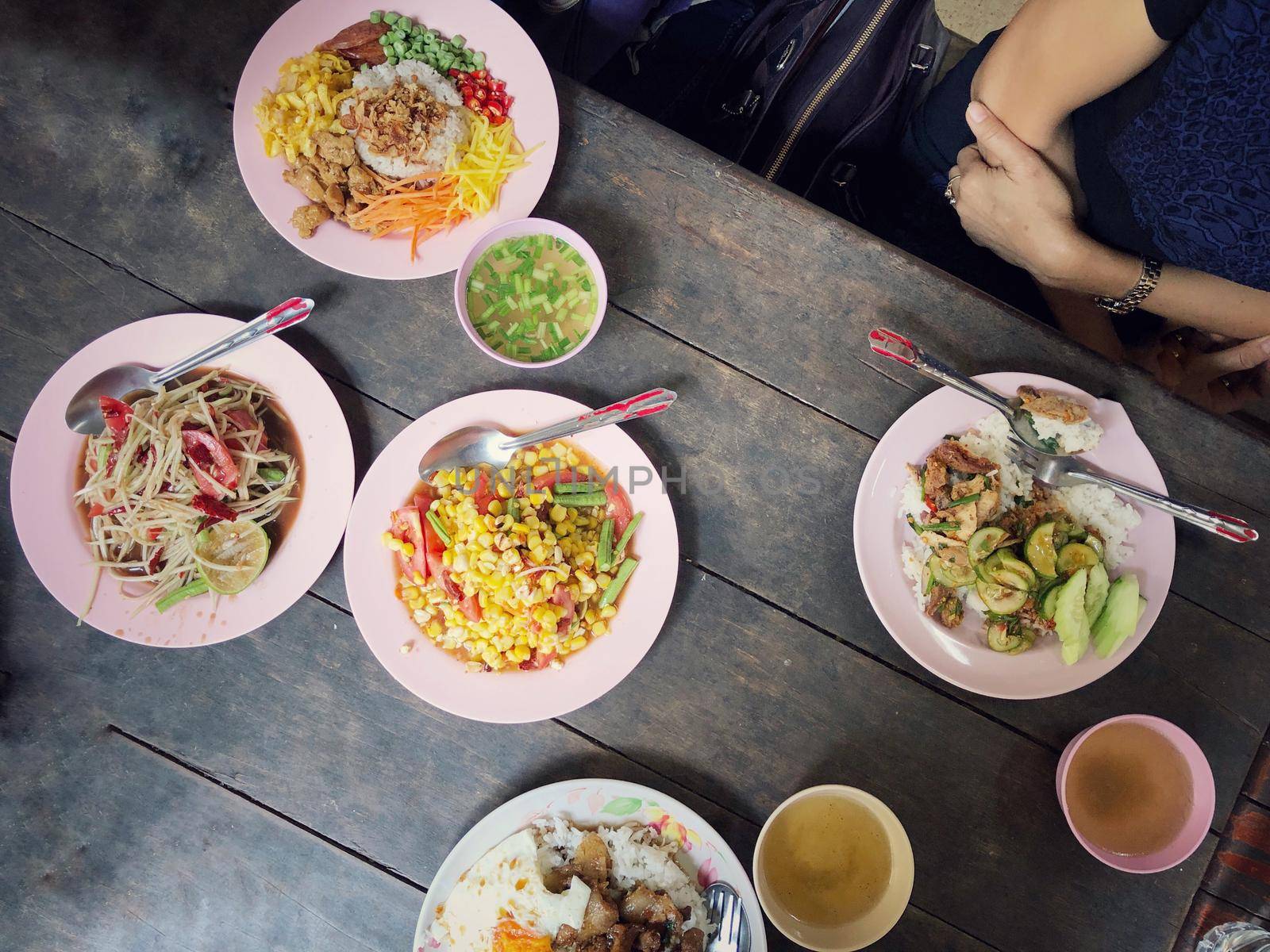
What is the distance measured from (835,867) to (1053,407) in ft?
4.00

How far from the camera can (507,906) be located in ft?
6.14

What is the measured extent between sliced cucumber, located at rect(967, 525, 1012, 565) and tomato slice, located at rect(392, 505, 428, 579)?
4.32 ft

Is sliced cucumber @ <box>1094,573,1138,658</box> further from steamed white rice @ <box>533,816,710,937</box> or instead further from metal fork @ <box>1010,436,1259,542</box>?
steamed white rice @ <box>533,816,710,937</box>

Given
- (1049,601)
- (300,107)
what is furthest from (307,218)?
(1049,601)

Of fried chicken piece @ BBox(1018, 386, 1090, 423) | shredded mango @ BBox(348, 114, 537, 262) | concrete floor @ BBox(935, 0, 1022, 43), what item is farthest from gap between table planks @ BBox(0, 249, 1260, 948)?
concrete floor @ BBox(935, 0, 1022, 43)

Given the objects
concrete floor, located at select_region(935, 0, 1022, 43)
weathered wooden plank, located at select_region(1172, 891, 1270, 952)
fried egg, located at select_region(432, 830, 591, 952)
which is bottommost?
fried egg, located at select_region(432, 830, 591, 952)

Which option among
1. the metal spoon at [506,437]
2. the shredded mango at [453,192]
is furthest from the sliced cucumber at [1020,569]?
the shredded mango at [453,192]

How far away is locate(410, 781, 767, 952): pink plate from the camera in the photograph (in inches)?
74.5

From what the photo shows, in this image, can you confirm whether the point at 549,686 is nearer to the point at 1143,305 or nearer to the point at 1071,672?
the point at 1071,672

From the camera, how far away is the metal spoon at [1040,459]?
1910 millimetres

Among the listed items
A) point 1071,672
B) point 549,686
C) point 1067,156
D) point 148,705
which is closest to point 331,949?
point 148,705

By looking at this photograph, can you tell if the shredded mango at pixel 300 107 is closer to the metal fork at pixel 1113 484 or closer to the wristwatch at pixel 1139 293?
the metal fork at pixel 1113 484

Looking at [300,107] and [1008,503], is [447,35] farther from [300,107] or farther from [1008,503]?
[1008,503]

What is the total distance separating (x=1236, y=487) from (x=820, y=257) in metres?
1.27
